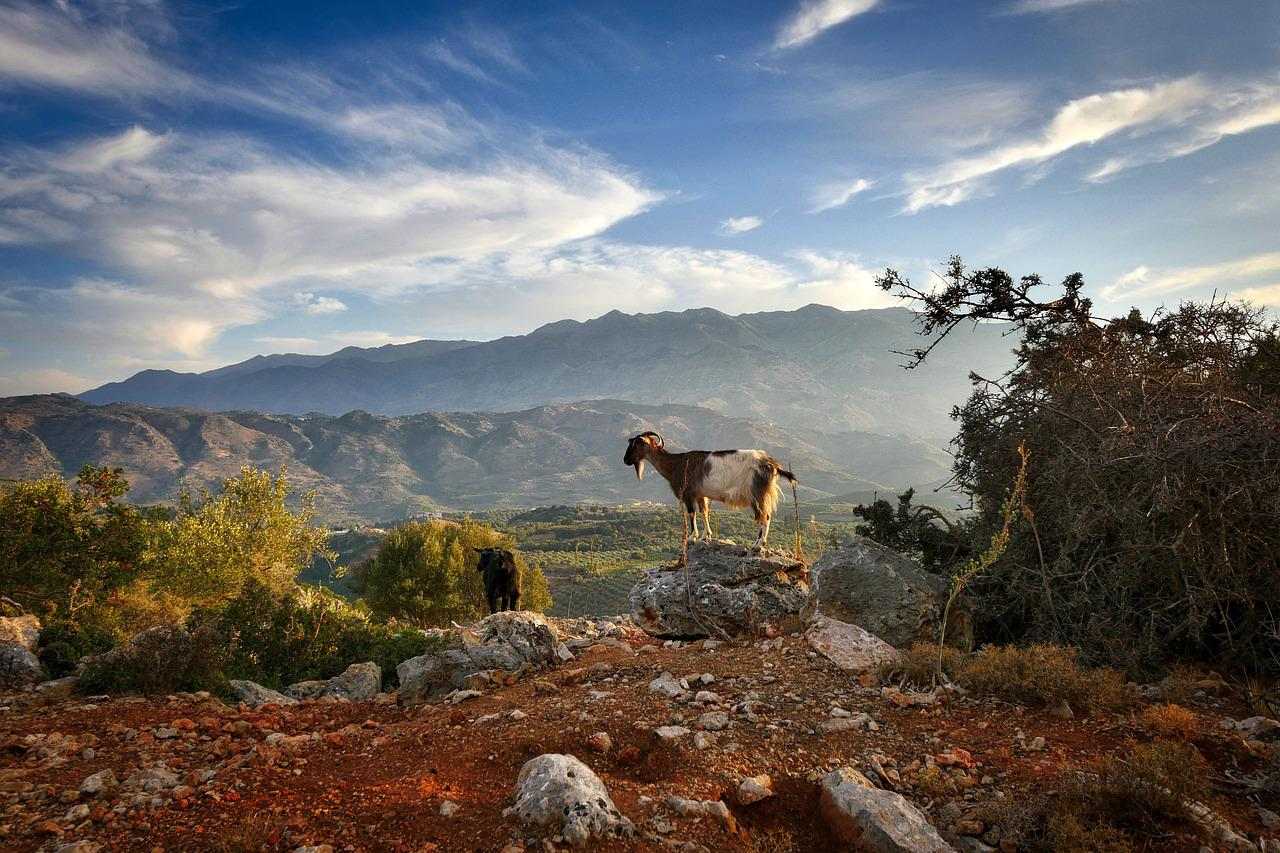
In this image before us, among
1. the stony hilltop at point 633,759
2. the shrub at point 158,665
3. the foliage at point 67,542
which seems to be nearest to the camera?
the stony hilltop at point 633,759

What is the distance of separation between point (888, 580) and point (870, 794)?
5632 millimetres

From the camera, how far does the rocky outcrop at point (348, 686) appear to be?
405 inches

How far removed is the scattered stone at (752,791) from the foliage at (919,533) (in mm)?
8592

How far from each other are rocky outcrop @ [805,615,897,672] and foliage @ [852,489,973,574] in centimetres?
425

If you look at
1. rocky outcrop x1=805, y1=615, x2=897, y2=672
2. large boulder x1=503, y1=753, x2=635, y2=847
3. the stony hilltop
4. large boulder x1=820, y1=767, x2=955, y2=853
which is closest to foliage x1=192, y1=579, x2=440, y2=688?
the stony hilltop

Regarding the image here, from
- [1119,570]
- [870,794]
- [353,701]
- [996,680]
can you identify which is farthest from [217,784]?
[1119,570]

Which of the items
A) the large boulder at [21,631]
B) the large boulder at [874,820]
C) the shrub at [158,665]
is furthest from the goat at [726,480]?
the large boulder at [21,631]

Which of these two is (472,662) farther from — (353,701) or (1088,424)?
(1088,424)

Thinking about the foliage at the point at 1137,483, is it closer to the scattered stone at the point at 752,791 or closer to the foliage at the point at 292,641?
the scattered stone at the point at 752,791

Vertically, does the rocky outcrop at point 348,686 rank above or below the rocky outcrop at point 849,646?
below

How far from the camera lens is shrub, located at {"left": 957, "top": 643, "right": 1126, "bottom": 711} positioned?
21.6ft

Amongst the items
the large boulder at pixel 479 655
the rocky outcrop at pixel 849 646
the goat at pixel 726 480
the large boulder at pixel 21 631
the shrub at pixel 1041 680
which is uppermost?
the goat at pixel 726 480

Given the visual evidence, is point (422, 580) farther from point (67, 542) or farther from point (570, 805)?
point (570, 805)

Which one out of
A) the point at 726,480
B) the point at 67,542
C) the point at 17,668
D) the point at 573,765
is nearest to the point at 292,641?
the point at 17,668
